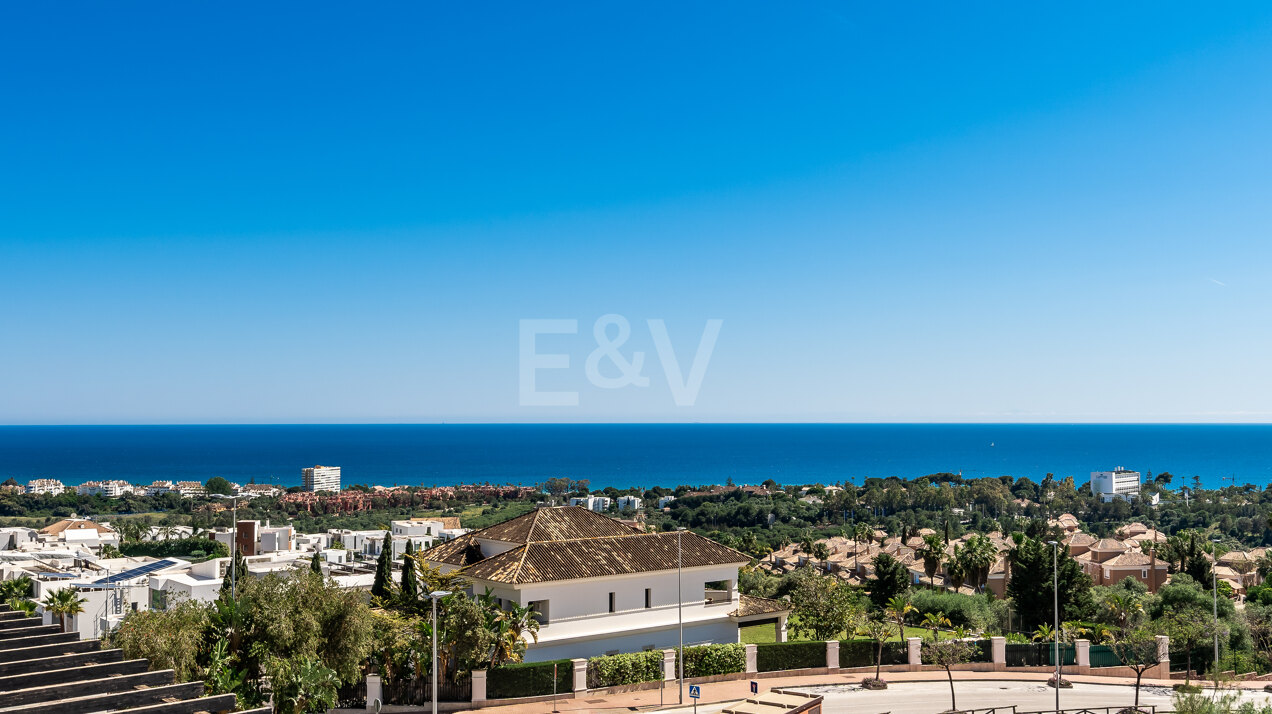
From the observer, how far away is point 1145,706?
29.6 meters

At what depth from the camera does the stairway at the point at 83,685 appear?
1197 cm

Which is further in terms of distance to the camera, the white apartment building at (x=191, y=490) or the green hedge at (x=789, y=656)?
the white apartment building at (x=191, y=490)

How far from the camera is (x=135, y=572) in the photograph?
54.0 m

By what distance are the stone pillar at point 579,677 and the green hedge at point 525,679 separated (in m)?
0.24

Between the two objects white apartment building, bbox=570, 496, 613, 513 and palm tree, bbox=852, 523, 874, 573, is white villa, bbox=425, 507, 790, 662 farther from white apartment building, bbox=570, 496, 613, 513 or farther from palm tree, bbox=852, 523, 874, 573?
white apartment building, bbox=570, 496, 613, 513

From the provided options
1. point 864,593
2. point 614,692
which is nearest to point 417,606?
point 614,692

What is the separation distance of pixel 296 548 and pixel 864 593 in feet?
174

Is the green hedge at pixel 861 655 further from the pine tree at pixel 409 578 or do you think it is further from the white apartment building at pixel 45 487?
the white apartment building at pixel 45 487

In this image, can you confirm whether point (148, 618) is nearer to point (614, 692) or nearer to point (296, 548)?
point (614, 692)

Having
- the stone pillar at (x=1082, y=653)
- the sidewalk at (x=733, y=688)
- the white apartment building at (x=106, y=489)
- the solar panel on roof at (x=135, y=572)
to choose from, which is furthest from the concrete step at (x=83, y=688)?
the white apartment building at (x=106, y=489)

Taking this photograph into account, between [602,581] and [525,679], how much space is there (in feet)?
24.2

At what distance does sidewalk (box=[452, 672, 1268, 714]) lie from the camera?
30.7 metres

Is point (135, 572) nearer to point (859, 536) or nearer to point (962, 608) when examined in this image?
point (962, 608)

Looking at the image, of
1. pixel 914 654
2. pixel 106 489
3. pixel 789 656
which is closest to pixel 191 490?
Result: pixel 106 489
